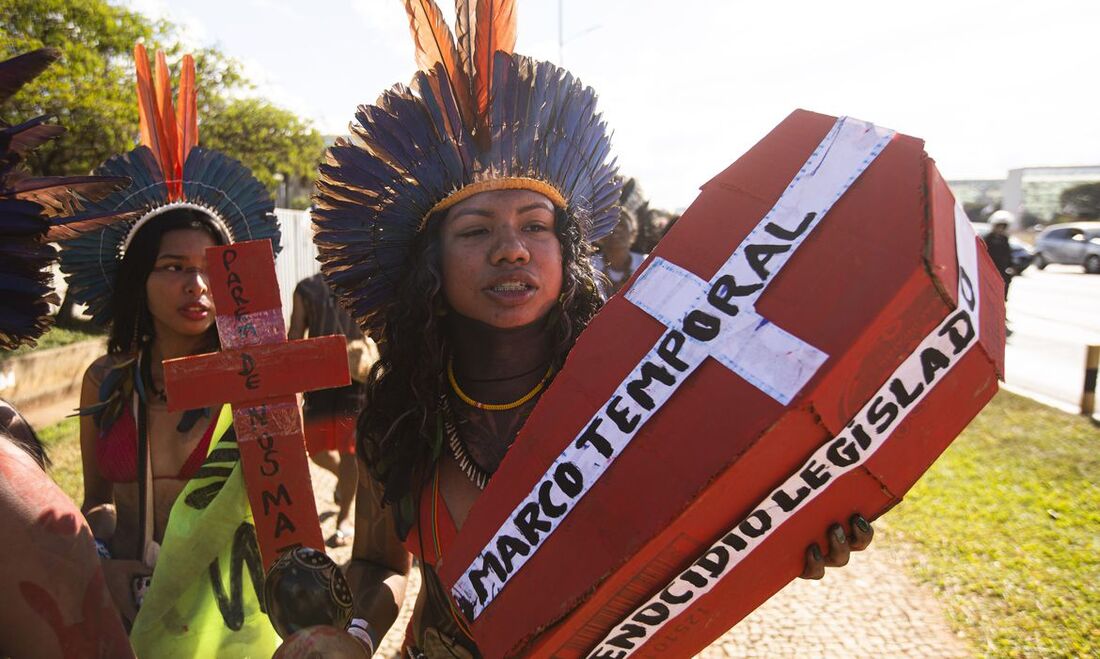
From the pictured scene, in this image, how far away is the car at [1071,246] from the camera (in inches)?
942

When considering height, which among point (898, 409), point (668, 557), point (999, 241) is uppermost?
point (898, 409)

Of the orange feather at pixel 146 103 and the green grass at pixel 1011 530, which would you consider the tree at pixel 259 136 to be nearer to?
the green grass at pixel 1011 530

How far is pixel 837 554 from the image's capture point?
1.13m

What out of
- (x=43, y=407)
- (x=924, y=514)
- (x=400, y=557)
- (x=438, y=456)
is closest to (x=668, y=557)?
(x=438, y=456)

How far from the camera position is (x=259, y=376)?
1.56 metres

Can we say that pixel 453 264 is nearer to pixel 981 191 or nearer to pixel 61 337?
pixel 61 337

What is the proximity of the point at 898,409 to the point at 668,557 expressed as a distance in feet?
1.22

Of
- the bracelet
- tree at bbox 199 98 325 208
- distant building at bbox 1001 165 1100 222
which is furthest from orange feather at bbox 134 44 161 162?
distant building at bbox 1001 165 1100 222

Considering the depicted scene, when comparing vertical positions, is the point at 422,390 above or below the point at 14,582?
above

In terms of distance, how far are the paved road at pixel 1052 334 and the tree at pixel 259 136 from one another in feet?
38.4

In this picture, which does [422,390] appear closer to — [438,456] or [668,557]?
[438,456]

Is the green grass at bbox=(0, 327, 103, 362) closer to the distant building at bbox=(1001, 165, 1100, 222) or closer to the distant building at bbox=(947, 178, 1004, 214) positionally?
the distant building at bbox=(1001, 165, 1100, 222)

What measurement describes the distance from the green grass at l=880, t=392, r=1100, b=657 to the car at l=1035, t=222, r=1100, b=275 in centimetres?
2218

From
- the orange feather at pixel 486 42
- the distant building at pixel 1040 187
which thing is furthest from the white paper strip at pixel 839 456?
the distant building at pixel 1040 187
